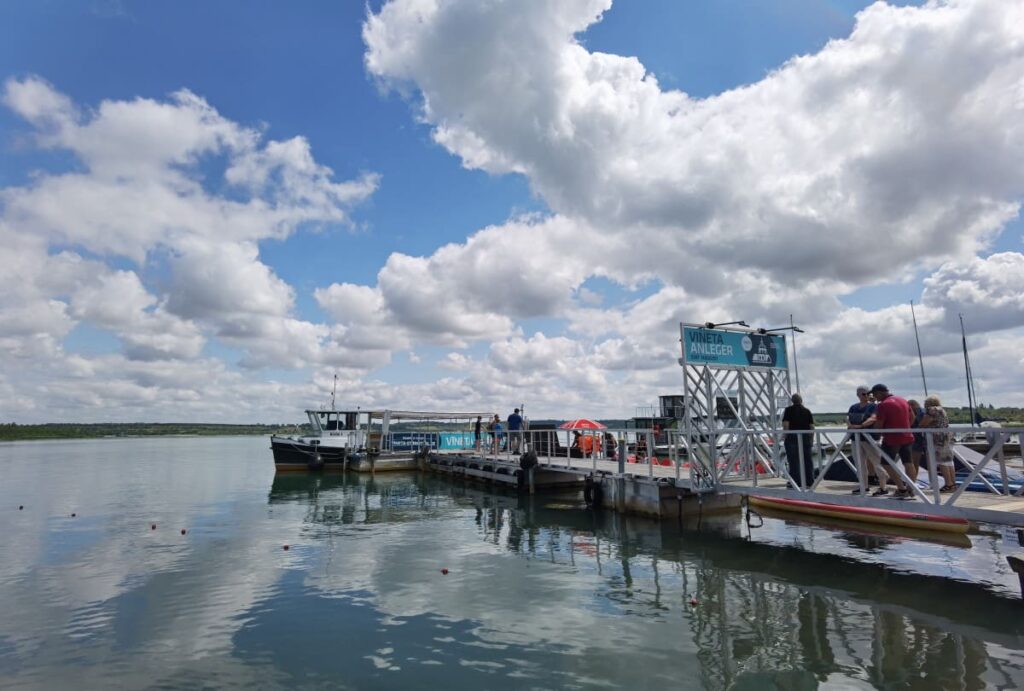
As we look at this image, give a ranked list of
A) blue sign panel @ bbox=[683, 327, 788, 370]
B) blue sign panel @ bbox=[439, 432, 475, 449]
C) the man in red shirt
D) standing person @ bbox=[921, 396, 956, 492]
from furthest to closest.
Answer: blue sign panel @ bbox=[439, 432, 475, 449] < blue sign panel @ bbox=[683, 327, 788, 370] < standing person @ bbox=[921, 396, 956, 492] < the man in red shirt

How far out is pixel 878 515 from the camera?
15.0m

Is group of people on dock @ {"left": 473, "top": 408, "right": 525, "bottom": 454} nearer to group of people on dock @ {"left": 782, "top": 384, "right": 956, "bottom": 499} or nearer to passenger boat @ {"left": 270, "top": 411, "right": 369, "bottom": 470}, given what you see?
passenger boat @ {"left": 270, "top": 411, "right": 369, "bottom": 470}

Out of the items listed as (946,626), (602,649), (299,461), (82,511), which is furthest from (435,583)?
(299,461)

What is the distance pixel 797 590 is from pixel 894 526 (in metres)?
7.16

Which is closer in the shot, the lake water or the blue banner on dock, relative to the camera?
the lake water

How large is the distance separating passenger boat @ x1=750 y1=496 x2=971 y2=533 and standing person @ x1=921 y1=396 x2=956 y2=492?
5.81 feet

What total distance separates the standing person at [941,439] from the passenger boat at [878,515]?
1771 mm

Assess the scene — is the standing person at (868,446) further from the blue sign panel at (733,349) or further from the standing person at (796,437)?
the blue sign panel at (733,349)

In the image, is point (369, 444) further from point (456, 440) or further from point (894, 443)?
point (894, 443)

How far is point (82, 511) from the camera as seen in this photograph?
20.9 meters

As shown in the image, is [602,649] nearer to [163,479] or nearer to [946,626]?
[946,626]

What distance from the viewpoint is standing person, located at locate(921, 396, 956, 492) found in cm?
1082

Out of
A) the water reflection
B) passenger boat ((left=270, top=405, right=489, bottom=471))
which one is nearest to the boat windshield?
passenger boat ((left=270, top=405, right=489, bottom=471))

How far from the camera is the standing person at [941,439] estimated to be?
10820 mm
